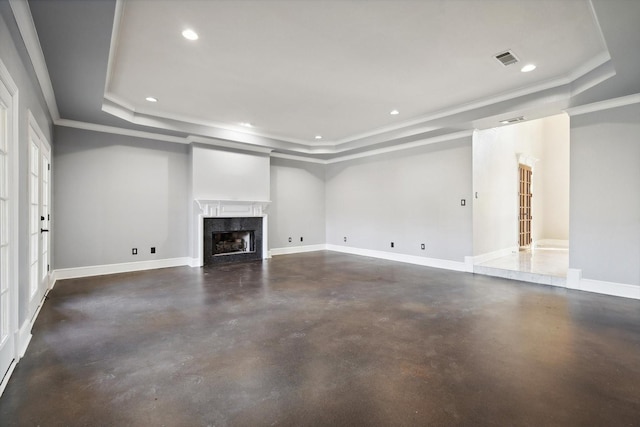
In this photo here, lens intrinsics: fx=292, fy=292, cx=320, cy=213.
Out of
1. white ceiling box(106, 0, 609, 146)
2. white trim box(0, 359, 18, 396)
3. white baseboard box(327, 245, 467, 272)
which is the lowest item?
white trim box(0, 359, 18, 396)

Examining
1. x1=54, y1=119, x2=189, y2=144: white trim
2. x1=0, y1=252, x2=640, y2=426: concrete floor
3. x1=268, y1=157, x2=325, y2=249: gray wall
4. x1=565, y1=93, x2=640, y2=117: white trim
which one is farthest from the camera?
x1=268, y1=157, x2=325, y2=249: gray wall

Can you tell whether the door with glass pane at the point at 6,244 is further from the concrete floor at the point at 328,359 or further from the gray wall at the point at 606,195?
the gray wall at the point at 606,195

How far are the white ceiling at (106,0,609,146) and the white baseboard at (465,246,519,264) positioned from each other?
106 inches

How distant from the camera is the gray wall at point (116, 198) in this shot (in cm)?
479

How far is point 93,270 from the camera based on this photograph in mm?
5008

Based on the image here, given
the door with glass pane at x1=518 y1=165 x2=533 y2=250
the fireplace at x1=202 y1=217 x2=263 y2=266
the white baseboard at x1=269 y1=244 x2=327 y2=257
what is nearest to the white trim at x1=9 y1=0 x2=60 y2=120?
the fireplace at x1=202 y1=217 x2=263 y2=266

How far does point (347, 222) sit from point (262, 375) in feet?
19.7

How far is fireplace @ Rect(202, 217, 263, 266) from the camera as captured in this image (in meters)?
6.04

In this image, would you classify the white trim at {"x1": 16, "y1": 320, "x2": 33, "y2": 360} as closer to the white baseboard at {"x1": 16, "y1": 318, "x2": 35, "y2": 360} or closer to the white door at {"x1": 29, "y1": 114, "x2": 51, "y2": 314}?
the white baseboard at {"x1": 16, "y1": 318, "x2": 35, "y2": 360}

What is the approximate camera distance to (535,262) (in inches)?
221

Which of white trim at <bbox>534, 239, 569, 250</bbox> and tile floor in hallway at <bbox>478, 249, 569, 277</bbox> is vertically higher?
white trim at <bbox>534, 239, 569, 250</bbox>

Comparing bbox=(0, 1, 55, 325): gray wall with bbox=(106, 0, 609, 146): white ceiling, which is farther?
bbox=(106, 0, 609, 146): white ceiling

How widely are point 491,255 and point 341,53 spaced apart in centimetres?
499

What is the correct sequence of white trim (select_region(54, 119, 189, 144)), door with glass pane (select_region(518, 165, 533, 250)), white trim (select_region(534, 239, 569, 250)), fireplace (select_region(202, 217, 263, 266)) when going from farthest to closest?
white trim (select_region(534, 239, 569, 250)) < door with glass pane (select_region(518, 165, 533, 250)) < fireplace (select_region(202, 217, 263, 266)) < white trim (select_region(54, 119, 189, 144))
